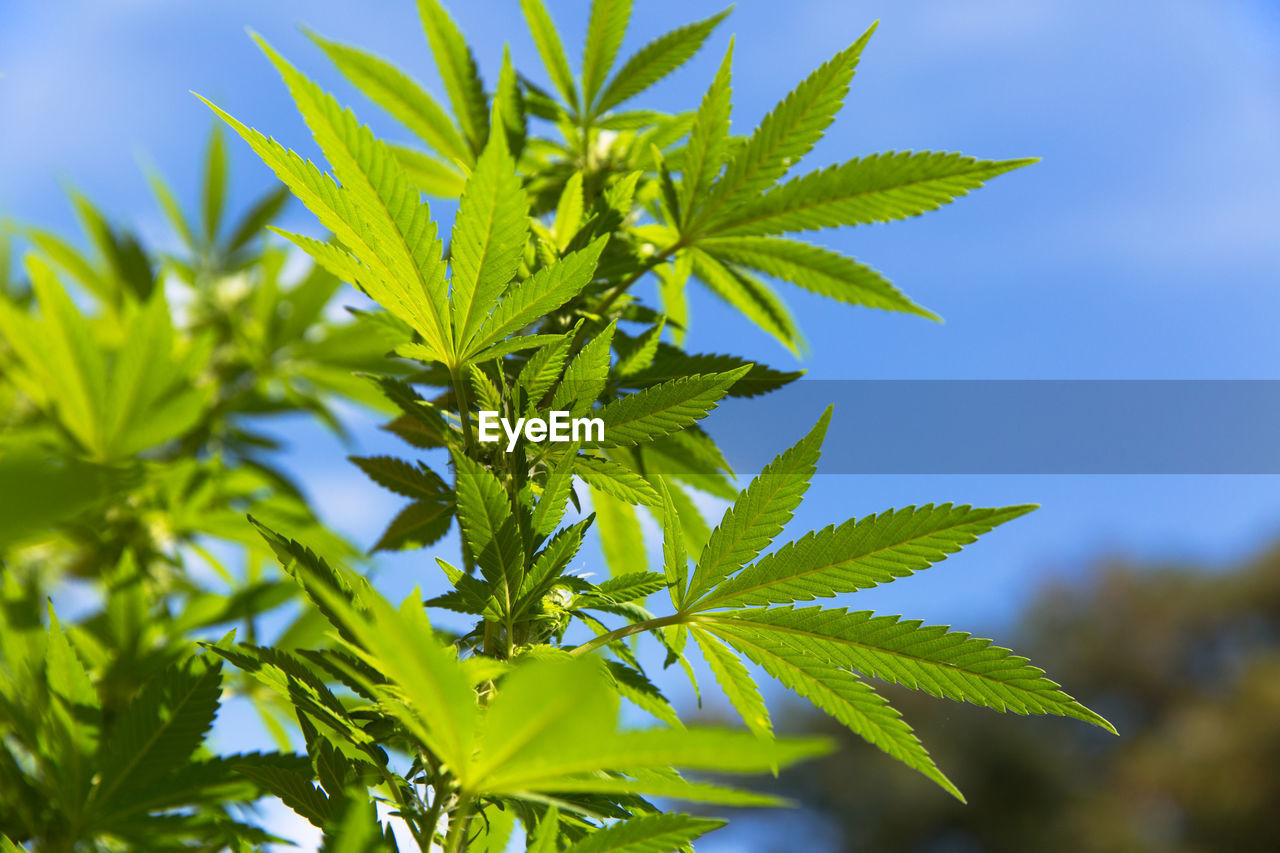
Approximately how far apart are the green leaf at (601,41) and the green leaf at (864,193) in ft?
0.80

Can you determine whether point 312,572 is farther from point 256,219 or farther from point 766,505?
point 256,219

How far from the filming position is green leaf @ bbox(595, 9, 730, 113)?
0.78 metres

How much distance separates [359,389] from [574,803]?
3.19 feet

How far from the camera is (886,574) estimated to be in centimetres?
42

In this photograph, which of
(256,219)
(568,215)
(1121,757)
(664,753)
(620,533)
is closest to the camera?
(664,753)

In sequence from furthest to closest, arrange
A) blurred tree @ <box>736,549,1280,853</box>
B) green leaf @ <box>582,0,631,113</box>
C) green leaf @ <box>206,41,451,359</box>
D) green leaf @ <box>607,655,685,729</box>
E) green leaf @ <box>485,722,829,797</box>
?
blurred tree @ <box>736,549,1280,853</box>
green leaf @ <box>582,0,631,113</box>
green leaf @ <box>607,655,685,729</box>
green leaf @ <box>206,41,451,359</box>
green leaf @ <box>485,722,829,797</box>

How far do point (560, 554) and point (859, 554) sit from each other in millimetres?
150

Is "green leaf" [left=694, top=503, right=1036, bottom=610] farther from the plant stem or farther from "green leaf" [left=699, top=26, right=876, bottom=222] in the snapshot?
"green leaf" [left=699, top=26, right=876, bottom=222]

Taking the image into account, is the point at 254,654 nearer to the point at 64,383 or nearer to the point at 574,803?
the point at 574,803

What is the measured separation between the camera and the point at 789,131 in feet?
1.80

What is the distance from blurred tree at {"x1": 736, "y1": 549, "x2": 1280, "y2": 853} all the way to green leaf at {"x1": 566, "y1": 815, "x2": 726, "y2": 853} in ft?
36.2

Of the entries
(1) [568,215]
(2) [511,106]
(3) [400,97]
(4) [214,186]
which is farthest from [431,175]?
(4) [214,186]

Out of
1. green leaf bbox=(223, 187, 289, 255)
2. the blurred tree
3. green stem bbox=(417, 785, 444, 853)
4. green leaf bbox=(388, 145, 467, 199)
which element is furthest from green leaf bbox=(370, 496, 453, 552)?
the blurred tree

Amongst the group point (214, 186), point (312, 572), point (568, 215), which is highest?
point (214, 186)
